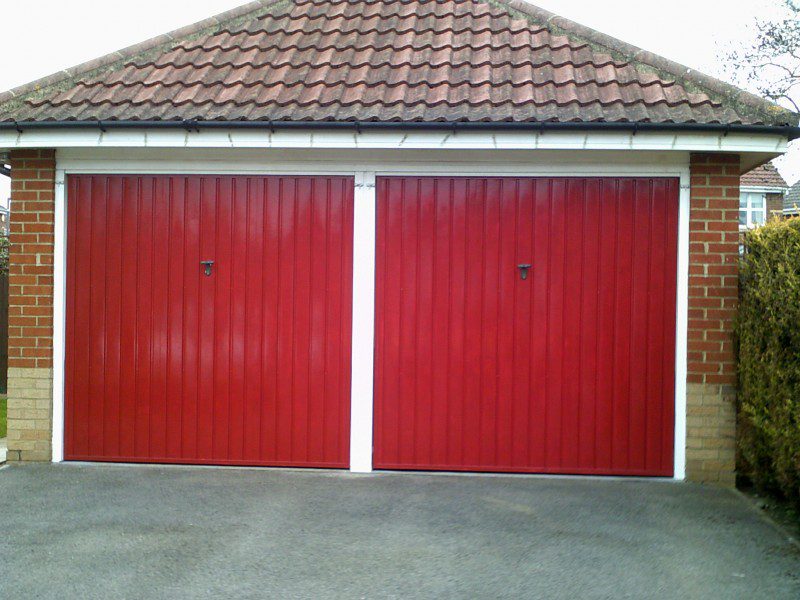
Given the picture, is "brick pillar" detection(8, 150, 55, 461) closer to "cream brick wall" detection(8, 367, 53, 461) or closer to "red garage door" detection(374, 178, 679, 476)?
"cream brick wall" detection(8, 367, 53, 461)

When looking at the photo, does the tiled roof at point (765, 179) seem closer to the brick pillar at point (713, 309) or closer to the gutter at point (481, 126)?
the brick pillar at point (713, 309)

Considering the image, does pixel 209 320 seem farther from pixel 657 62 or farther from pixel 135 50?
pixel 657 62

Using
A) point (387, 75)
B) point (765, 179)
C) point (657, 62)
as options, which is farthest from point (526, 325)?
point (765, 179)

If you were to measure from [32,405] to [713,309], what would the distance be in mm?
5733

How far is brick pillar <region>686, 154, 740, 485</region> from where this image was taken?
645 centimetres

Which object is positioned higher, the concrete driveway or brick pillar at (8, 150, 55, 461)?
brick pillar at (8, 150, 55, 461)

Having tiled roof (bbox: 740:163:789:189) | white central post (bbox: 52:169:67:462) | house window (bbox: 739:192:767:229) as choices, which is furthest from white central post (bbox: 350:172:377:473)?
house window (bbox: 739:192:767:229)

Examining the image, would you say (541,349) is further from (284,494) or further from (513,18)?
(513,18)

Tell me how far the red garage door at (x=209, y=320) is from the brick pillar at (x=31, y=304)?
0.19m

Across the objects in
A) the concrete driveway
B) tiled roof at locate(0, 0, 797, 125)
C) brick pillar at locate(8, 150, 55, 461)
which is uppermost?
tiled roof at locate(0, 0, 797, 125)

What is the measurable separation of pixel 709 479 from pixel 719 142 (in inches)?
Answer: 106

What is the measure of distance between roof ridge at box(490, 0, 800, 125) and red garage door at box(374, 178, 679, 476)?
2.75 ft

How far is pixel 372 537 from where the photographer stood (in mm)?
5141

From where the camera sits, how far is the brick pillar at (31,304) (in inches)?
269
